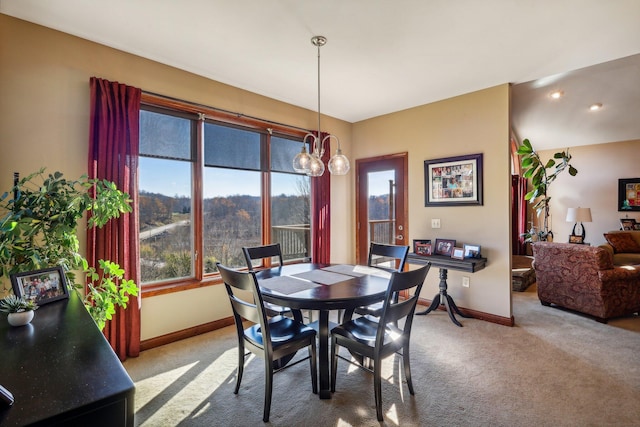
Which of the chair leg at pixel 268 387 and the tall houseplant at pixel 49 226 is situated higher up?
the tall houseplant at pixel 49 226

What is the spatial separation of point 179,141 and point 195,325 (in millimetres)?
1895

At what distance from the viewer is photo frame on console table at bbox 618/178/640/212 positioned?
611cm

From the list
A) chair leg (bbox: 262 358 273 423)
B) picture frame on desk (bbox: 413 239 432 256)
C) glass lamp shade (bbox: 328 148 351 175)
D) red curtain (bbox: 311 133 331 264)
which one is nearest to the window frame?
red curtain (bbox: 311 133 331 264)

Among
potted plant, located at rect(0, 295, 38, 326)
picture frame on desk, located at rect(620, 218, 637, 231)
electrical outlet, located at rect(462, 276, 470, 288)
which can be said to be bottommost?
electrical outlet, located at rect(462, 276, 470, 288)

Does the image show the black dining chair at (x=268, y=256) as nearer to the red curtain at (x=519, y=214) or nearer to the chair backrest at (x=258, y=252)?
the chair backrest at (x=258, y=252)

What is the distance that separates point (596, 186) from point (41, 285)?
29.1 feet

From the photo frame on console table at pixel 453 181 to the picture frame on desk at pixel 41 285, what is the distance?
376cm

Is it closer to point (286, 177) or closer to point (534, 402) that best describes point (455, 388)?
point (534, 402)

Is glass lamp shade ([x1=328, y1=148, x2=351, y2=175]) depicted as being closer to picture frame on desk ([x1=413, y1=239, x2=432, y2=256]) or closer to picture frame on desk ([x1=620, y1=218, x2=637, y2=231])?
picture frame on desk ([x1=413, y1=239, x2=432, y2=256])

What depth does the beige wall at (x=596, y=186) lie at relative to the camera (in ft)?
20.5

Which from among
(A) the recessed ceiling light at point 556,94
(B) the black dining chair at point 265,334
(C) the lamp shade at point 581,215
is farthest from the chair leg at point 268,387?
(C) the lamp shade at point 581,215

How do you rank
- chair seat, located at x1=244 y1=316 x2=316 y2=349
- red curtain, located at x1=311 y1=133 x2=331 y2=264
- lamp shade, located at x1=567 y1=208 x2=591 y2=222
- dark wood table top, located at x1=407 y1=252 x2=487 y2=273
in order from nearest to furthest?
chair seat, located at x1=244 y1=316 x2=316 y2=349 → dark wood table top, located at x1=407 y1=252 x2=487 y2=273 → red curtain, located at x1=311 y1=133 x2=331 y2=264 → lamp shade, located at x1=567 y1=208 x2=591 y2=222

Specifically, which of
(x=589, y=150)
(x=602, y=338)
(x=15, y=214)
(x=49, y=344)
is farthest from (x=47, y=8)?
(x=589, y=150)

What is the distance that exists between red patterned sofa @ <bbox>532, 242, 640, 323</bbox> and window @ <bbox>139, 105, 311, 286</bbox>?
3.34 meters
